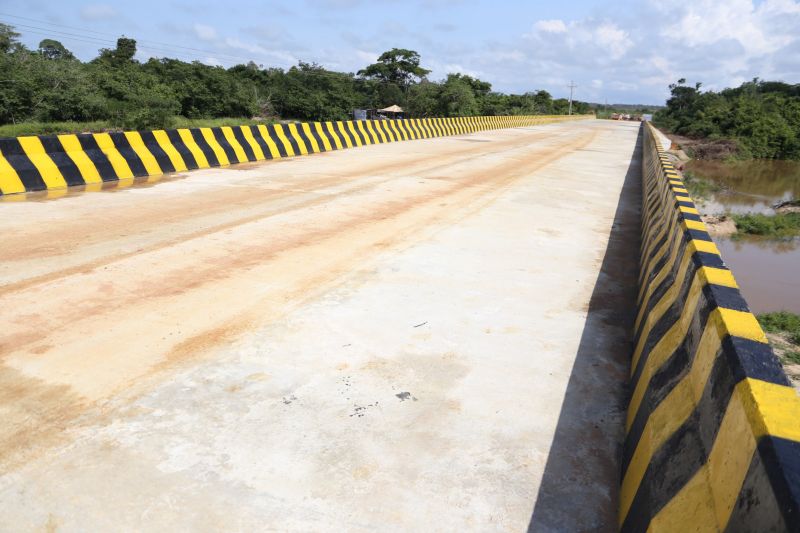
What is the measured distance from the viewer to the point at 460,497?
2082 mm

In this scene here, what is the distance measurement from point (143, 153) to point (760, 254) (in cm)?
1195

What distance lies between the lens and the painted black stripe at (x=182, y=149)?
367 inches

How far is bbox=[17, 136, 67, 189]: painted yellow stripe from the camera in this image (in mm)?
7262

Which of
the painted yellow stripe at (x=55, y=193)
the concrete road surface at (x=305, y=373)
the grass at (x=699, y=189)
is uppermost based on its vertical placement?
the painted yellow stripe at (x=55, y=193)

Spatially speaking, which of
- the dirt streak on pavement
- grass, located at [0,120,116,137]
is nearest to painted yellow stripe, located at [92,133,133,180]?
the dirt streak on pavement

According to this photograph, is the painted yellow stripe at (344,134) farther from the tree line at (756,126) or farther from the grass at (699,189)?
the tree line at (756,126)

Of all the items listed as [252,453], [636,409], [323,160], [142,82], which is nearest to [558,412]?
[636,409]

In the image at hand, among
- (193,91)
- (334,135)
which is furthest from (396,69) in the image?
(334,135)

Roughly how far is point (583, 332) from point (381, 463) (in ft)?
6.23

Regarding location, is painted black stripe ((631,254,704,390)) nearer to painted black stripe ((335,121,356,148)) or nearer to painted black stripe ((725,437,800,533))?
painted black stripe ((725,437,800,533))

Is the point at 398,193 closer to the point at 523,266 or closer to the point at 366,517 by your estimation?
the point at 523,266

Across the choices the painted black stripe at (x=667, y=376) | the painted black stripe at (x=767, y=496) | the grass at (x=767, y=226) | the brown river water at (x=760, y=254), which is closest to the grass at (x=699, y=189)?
the brown river water at (x=760, y=254)

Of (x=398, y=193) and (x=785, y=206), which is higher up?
(x=398, y=193)

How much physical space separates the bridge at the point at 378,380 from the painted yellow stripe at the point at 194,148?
149 inches
